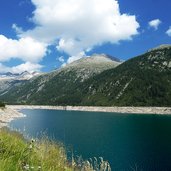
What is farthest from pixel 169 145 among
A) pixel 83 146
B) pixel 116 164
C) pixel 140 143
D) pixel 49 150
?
pixel 49 150

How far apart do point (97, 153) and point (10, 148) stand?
54.6 metres

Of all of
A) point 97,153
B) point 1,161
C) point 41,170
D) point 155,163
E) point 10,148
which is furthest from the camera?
point 97,153

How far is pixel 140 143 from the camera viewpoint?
79.7 meters

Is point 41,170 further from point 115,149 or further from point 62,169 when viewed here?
point 115,149

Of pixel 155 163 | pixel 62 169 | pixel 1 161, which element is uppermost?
pixel 1 161

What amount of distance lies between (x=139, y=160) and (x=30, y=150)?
51.7 meters

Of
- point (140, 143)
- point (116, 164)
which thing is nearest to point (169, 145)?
point (140, 143)

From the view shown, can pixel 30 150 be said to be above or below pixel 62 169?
above

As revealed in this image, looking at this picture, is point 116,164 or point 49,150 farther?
point 116,164

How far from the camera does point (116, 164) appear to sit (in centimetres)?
5066

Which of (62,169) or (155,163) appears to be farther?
(155,163)

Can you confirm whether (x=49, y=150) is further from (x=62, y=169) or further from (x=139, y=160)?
(x=139, y=160)

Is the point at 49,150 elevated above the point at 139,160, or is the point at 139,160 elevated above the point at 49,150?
the point at 49,150

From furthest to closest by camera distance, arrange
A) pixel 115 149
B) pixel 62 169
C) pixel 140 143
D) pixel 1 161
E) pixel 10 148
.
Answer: pixel 140 143
pixel 115 149
pixel 62 169
pixel 10 148
pixel 1 161
